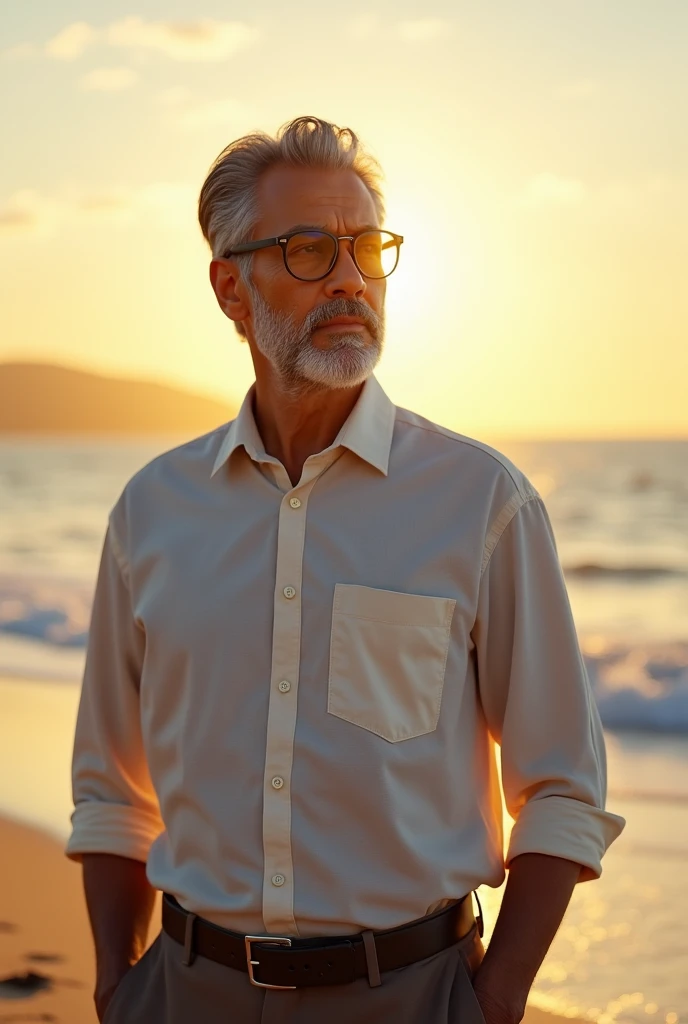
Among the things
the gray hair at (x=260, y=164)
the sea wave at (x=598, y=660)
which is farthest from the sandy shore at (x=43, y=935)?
the sea wave at (x=598, y=660)

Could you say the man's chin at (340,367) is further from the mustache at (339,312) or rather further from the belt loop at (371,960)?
the belt loop at (371,960)

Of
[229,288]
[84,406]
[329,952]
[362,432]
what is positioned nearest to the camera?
[329,952]

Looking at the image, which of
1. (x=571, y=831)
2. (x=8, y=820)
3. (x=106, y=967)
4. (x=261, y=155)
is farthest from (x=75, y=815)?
(x=8, y=820)

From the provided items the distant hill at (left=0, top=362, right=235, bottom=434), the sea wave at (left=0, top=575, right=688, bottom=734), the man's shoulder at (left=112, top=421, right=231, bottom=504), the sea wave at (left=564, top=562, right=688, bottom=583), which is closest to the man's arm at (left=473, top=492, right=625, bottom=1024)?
the man's shoulder at (left=112, top=421, right=231, bottom=504)

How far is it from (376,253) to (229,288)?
37 centimetres

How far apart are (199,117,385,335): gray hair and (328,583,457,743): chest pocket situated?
81cm

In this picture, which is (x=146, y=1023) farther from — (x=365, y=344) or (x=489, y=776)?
(x=365, y=344)

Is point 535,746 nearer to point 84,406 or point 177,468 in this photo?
point 177,468

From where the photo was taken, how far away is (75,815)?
2395mm

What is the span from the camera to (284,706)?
197cm

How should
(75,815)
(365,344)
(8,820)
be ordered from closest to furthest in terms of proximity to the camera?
1. (365,344)
2. (75,815)
3. (8,820)

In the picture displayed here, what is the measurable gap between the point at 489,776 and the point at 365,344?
840 mm

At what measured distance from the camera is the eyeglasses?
2209 millimetres

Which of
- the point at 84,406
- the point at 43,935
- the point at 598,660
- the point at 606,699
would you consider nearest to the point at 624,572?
the point at 598,660
